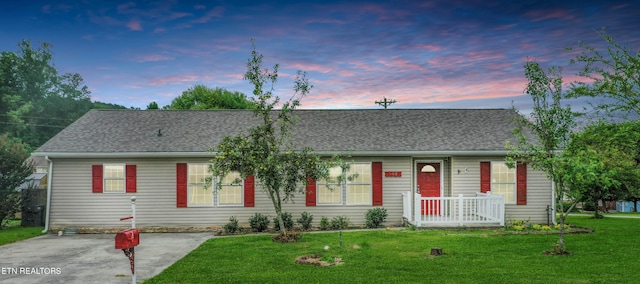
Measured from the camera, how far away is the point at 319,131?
18922mm

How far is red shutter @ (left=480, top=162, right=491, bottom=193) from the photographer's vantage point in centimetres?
1739

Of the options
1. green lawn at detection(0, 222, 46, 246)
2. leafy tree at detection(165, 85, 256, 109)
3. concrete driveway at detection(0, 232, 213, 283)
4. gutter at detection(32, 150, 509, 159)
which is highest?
leafy tree at detection(165, 85, 256, 109)

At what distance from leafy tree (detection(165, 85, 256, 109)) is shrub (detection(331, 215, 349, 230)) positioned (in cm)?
3399

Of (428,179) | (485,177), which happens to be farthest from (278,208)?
(485,177)

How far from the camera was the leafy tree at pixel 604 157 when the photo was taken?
1058cm

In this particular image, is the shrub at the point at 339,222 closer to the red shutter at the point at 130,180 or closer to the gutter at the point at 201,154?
the gutter at the point at 201,154

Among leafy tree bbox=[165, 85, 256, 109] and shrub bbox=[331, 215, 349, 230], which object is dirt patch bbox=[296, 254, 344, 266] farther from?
leafy tree bbox=[165, 85, 256, 109]

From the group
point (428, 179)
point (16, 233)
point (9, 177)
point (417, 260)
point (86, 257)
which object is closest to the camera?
point (417, 260)

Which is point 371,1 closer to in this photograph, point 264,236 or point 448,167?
point 448,167

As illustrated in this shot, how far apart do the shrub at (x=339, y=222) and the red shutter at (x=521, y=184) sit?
629 cm

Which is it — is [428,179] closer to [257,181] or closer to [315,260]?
[257,181]

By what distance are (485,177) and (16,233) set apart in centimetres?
1675

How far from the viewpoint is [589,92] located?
15781 millimetres

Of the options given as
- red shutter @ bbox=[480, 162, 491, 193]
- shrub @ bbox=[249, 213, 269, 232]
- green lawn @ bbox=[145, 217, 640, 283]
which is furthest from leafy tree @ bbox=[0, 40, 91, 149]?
red shutter @ bbox=[480, 162, 491, 193]
